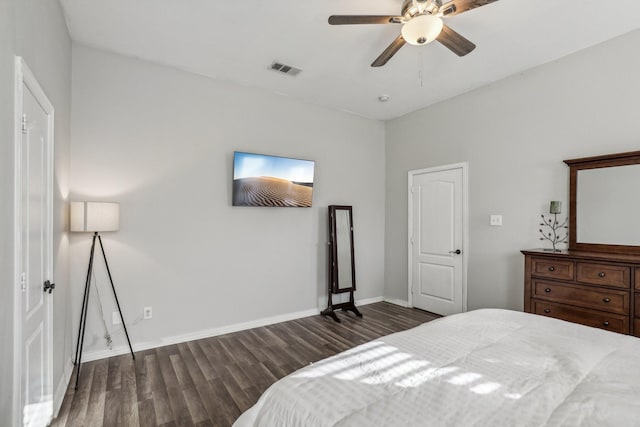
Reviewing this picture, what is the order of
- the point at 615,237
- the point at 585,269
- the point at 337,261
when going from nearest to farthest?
the point at 585,269 → the point at 615,237 → the point at 337,261

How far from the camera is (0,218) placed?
1255mm

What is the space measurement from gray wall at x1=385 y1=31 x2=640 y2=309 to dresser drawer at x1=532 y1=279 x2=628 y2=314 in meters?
0.62

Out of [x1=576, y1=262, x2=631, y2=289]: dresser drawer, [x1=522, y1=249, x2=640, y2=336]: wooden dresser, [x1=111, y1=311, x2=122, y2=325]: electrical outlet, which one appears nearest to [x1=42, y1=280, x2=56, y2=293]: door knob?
[x1=111, y1=311, x2=122, y2=325]: electrical outlet

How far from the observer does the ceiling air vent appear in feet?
11.1

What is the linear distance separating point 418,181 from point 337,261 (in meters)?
1.67

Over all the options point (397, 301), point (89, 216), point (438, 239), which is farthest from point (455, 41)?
point (397, 301)

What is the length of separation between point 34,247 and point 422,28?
2.69 m

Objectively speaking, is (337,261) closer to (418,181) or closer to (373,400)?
(418,181)

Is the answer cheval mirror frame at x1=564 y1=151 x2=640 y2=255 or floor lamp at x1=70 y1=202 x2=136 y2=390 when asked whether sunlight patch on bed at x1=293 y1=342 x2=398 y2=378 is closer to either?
floor lamp at x1=70 y1=202 x2=136 y2=390

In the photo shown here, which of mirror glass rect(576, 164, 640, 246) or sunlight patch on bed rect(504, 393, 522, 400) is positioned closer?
sunlight patch on bed rect(504, 393, 522, 400)

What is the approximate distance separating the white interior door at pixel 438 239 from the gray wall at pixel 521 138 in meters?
0.14

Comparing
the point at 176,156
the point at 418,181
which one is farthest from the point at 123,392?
the point at 418,181

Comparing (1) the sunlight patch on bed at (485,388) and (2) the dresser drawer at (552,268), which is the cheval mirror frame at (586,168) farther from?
(1) the sunlight patch on bed at (485,388)

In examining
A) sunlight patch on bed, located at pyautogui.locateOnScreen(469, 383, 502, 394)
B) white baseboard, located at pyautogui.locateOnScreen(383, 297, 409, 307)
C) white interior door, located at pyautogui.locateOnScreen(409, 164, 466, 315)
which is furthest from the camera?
white baseboard, located at pyautogui.locateOnScreen(383, 297, 409, 307)
